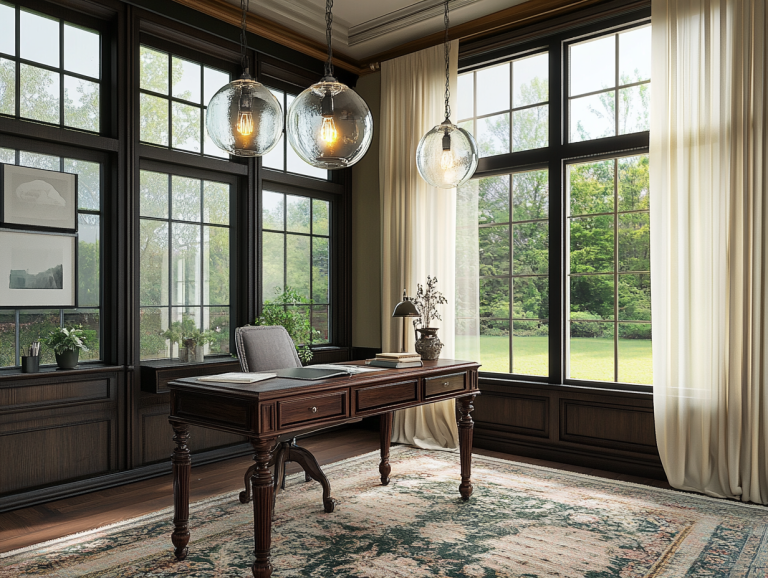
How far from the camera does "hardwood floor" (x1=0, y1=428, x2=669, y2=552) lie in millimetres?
3139

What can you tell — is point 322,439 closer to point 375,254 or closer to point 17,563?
point 375,254

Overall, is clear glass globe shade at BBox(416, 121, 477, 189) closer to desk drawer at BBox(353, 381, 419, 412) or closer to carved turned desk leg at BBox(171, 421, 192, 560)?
desk drawer at BBox(353, 381, 419, 412)

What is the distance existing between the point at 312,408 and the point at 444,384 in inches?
41.4

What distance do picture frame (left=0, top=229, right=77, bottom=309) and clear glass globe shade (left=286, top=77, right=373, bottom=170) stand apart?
2196 millimetres

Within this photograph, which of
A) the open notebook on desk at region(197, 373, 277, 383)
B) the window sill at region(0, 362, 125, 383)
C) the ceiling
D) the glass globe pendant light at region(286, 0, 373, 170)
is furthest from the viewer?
the ceiling

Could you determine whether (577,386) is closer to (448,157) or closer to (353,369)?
(353,369)

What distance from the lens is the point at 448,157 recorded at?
3.03 m

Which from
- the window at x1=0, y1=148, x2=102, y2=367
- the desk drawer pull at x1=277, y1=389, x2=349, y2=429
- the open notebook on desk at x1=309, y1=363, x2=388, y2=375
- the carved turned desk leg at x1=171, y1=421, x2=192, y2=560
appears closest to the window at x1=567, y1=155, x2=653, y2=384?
the open notebook on desk at x1=309, y1=363, x2=388, y2=375

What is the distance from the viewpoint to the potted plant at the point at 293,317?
15.5 ft

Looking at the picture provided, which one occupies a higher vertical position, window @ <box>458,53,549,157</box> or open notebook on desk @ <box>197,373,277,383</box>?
window @ <box>458,53,549,157</box>

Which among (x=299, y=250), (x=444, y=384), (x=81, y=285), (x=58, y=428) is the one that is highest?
(x=299, y=250)

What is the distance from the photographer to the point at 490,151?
199 inches

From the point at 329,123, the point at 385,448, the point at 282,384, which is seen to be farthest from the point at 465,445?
the point at 329,123

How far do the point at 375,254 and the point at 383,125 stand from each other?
119 cm
